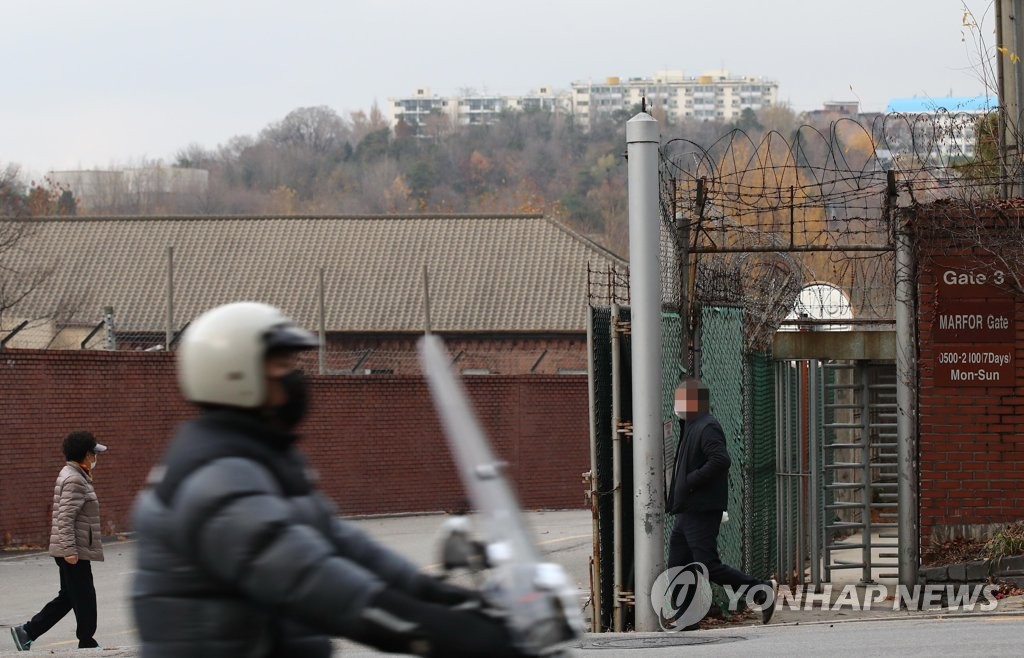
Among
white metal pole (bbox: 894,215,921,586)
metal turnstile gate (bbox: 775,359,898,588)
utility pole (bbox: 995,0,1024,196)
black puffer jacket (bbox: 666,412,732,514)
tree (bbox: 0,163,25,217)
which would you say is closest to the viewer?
black puffer jacket (bbox: 666,412,732,514)

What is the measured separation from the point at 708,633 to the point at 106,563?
38.2 ft

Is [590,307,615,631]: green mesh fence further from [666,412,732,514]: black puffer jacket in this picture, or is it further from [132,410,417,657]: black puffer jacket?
[132,410,417,657]: black puffer jacket

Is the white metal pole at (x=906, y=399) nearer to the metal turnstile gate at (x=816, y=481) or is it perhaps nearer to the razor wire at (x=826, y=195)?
the razor wire at (x=826, y=195)

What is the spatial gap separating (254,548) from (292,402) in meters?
0.50

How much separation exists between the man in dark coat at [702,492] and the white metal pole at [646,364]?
6.2 inches

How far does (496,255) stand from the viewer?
4953 cm

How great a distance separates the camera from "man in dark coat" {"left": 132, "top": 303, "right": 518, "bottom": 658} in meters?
2.97

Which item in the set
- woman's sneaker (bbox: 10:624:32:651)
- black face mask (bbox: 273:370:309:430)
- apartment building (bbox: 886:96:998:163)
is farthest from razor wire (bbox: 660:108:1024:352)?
black face mask (bbox: 273:370:309:430)

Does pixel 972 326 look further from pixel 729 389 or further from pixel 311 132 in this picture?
pixel 311 132

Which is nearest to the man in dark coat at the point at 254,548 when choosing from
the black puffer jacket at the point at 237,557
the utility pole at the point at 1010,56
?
the black puffer jacket at the point at 237,557

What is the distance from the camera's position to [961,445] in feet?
39.6

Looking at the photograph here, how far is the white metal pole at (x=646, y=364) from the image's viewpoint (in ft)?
34.5

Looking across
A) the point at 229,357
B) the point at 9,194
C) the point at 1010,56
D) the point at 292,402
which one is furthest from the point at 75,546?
the point at 9,194

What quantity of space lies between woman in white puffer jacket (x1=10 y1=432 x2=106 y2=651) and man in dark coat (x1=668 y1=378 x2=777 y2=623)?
4.61 m
